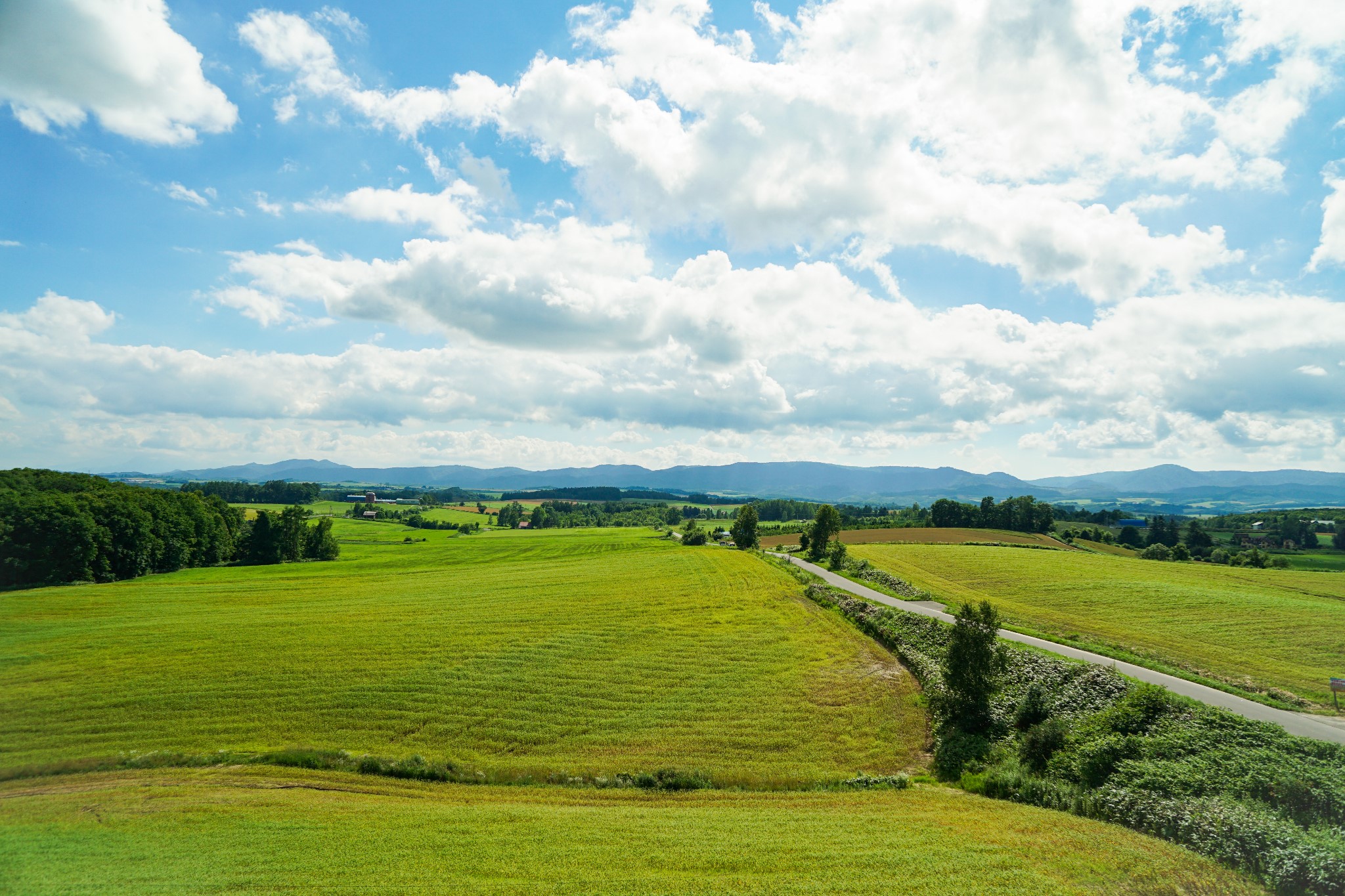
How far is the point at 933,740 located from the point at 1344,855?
48.7 feet

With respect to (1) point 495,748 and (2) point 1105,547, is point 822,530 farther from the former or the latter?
(1) point 495,748

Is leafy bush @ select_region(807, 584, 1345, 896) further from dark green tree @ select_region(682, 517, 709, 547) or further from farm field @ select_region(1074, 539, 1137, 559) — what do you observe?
farm field @ select_region(1074, 539, 1137, 559)

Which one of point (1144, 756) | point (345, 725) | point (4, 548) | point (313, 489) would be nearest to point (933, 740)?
point (1144, 756)

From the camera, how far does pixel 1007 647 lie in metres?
32.7

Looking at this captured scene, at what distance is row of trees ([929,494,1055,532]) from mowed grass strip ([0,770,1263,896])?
427 ft

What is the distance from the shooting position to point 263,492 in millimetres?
179625

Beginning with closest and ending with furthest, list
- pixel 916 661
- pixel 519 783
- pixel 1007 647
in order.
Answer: pixel 519 783, pixel 1007 647, pixel 916 661

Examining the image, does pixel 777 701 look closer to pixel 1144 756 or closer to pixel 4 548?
pixel 1144 756

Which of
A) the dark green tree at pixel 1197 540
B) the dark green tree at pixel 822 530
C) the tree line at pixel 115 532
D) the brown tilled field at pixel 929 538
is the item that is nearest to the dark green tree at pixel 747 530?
the brown tilled field at pixel 929 538

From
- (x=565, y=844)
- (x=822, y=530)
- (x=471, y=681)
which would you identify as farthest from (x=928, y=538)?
Result: (x=565, y=844)

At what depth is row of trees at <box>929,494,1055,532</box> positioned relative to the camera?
5172 inches

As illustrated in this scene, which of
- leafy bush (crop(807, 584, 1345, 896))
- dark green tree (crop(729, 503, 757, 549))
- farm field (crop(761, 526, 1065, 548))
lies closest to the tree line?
dark green tree (crop(729, 503, 757, 549))

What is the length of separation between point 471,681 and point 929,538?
9907 centimetres

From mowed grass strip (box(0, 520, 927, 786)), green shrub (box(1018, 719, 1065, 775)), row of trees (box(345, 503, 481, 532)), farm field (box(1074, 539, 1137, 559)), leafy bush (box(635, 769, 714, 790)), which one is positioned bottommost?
row of trees (box(345, 503, 481, 532))
